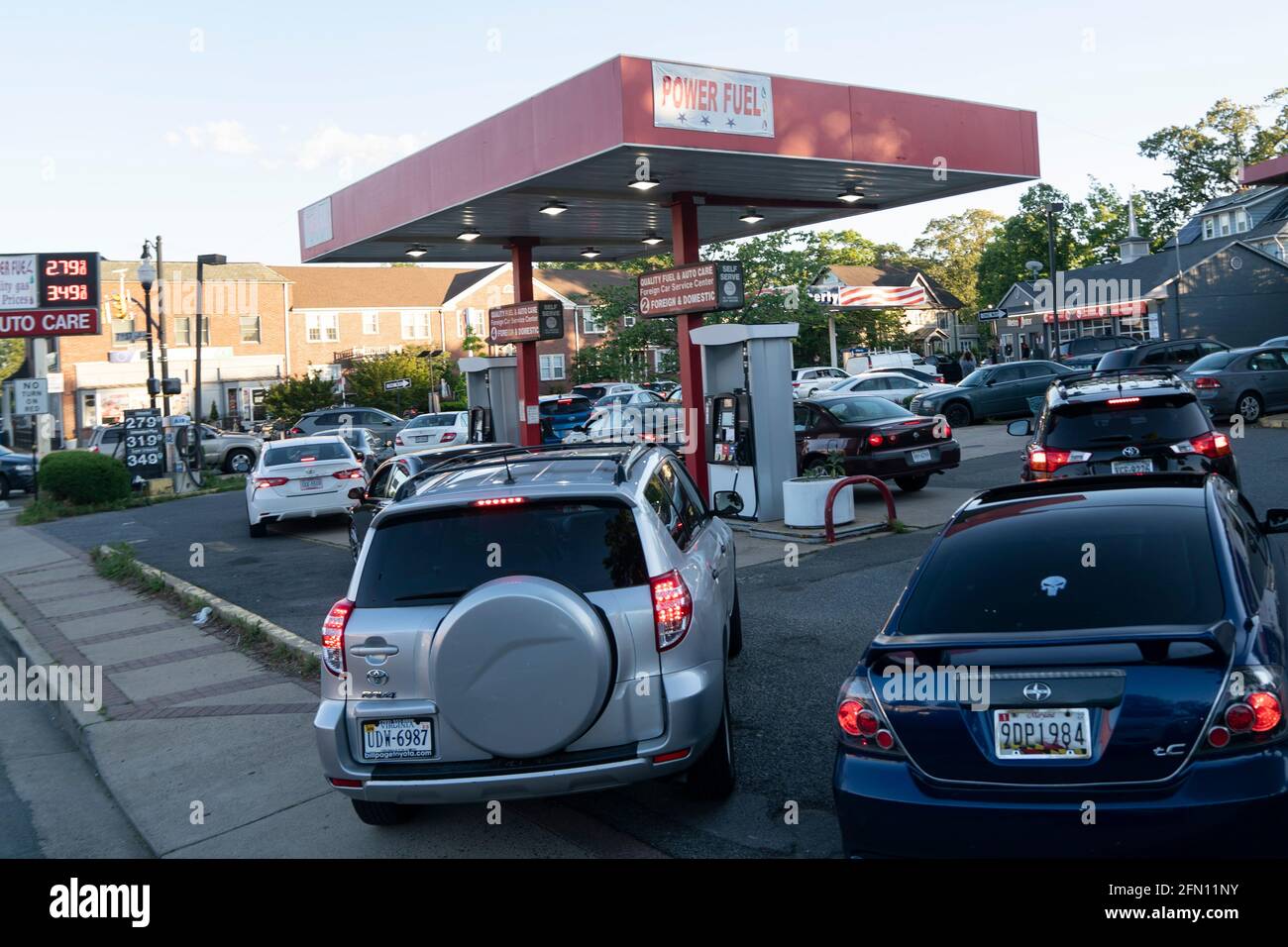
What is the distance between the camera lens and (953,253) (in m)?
99.9

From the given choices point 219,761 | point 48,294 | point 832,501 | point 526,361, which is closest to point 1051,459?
point 832,501

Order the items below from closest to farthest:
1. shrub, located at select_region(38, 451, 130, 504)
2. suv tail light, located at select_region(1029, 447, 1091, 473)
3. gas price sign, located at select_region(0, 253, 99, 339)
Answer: suv tail light, located at select_region(1029, 447, 1091, 473) < shrub, located at select_region(38, 451, 130, 504) < gas price sign, located at select_region(0, 253, 99, 339)

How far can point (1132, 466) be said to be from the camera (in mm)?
9445

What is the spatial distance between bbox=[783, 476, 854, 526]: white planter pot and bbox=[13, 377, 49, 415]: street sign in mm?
21118

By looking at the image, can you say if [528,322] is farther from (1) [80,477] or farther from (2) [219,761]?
(2) [219,761]

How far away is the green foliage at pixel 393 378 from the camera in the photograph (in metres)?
55.7

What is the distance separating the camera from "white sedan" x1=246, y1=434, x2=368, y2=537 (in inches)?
730

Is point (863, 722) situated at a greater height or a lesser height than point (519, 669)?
lesser

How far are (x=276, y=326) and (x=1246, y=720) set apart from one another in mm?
66858

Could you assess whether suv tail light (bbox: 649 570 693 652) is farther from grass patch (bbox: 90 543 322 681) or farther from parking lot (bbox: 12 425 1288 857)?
grass patch (bbox: 90 543 322 681)

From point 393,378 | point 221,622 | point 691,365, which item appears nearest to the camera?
point 221,622

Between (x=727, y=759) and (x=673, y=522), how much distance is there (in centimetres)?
131

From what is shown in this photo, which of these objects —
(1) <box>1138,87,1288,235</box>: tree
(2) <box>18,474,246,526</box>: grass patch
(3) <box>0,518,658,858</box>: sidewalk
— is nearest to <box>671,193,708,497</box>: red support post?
(3) <box>0,518,658,858</box>: sidewalk
